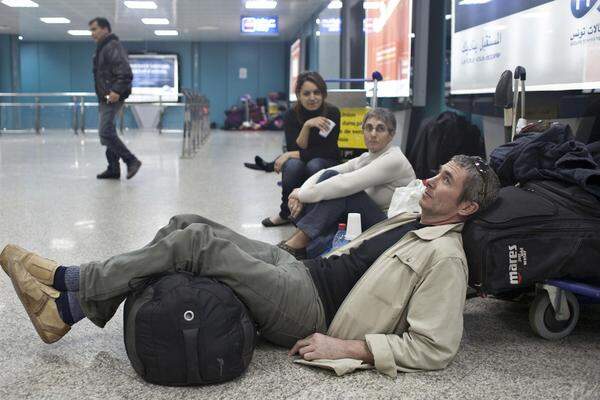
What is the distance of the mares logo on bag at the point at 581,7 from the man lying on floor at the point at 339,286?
1.33 meters

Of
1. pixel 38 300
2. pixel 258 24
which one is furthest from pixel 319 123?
pixel 258 24

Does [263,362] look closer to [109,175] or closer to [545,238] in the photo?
[545,238]

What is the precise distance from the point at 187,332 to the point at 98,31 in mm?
5360

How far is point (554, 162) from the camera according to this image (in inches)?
→ 84.9

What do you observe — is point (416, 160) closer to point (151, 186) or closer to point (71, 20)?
point (151, 186)

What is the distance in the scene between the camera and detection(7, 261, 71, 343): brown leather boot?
195 cm

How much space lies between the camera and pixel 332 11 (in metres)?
13.1

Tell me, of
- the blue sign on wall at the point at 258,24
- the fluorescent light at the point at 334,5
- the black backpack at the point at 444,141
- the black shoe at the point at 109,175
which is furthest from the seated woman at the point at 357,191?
the blue sign on wall at the point at 258,24

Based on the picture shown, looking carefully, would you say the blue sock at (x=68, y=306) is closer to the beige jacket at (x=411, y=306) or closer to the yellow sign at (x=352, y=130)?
the beige jacket at (x=411, y=306)

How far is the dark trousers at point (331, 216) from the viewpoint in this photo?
293cm

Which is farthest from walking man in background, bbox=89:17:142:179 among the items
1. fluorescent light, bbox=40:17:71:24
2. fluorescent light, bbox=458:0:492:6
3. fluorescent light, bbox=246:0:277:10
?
fluorescent light, bbox=40:17:71:24

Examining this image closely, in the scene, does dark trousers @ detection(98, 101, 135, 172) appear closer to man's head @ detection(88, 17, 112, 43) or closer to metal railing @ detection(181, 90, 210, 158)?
man's head @ detection(88, 17, 112, 43)

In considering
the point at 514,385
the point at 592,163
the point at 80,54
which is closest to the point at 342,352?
the point at 514,385

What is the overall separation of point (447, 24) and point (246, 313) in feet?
12.5
